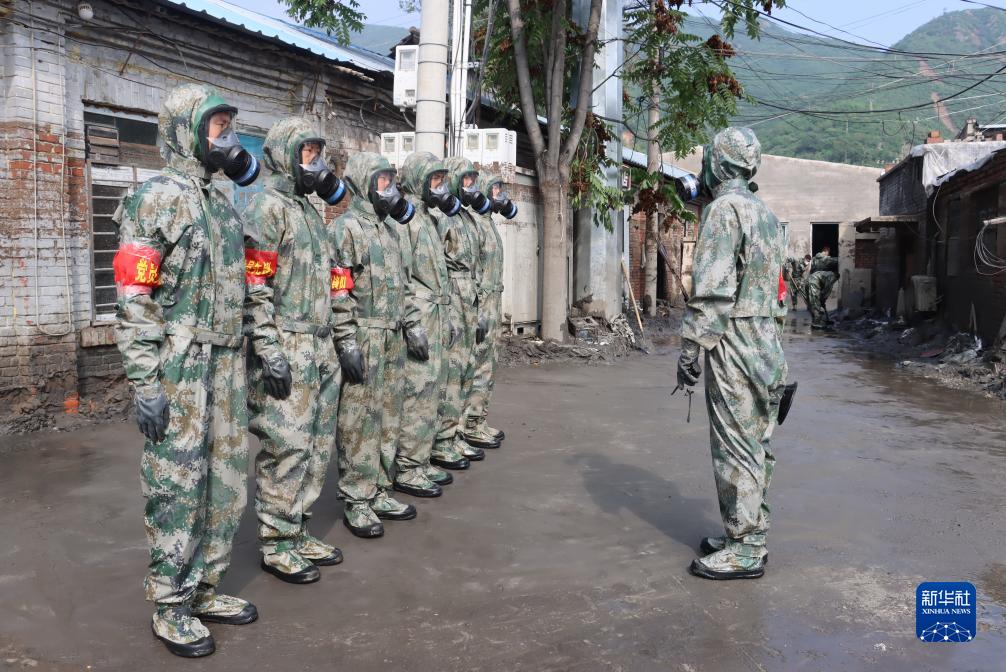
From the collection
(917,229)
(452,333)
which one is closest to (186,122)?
(452,333)

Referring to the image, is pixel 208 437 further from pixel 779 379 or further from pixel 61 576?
pixel 779 379

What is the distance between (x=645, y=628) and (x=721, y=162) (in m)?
2.33

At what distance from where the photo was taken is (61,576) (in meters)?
3.97

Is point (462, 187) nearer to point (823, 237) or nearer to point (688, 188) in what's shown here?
point (688, 188)

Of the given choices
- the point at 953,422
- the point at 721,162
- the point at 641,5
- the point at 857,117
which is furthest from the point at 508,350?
the point at 857,117

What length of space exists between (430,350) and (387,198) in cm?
107

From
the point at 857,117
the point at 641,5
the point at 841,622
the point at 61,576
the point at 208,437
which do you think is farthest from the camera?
the point at 857,117

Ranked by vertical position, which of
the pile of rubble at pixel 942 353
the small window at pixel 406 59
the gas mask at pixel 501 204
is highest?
the small window at pixel 406 59

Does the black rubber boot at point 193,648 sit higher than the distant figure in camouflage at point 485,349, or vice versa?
the distant figure in camouflage at point 485,349

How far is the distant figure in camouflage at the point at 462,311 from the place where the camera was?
6.12 meters

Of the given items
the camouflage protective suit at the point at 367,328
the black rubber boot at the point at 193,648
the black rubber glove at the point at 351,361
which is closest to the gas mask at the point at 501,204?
the camouflage protective suit at the point at 367,328

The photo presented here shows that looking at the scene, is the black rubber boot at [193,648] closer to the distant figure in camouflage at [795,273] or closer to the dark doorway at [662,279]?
the dark doorway at [662,279]

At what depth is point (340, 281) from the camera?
179 inches

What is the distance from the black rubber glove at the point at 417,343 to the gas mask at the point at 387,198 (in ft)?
2.45
